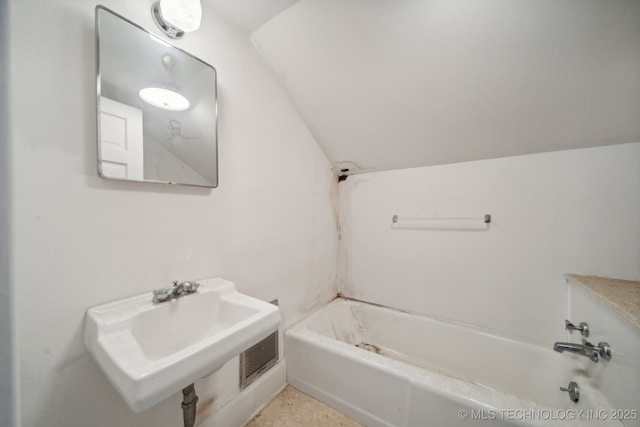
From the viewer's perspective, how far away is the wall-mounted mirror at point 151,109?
71 centimetres

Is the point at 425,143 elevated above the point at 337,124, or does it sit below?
below

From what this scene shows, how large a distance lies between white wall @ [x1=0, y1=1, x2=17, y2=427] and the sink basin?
146mm

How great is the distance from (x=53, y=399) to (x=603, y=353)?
191cm

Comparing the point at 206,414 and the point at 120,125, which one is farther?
the point at 206,414

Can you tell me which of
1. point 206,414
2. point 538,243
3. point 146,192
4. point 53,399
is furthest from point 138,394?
point 538,243

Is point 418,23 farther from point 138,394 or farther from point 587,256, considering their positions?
point 138,394

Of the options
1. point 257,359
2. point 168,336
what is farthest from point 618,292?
point 168,336

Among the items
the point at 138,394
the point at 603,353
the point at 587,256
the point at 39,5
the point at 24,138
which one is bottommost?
the point at 603,353

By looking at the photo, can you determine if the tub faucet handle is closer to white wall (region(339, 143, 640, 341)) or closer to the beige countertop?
white wall (region(339, 143, 640, 341))

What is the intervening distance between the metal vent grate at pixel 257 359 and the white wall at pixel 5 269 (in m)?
0.75

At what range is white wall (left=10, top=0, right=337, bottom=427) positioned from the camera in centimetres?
59

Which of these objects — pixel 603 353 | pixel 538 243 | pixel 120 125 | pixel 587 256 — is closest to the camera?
pixel 120 125

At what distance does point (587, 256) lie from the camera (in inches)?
45.8

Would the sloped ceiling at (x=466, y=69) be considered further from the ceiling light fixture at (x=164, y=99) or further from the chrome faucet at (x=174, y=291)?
the chrome faucet at (x=174, y=291)
